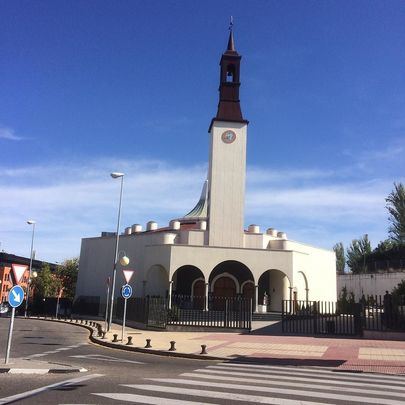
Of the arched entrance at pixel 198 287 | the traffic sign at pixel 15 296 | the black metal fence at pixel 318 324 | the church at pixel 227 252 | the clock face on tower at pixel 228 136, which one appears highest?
the clock face on tower at pixel 228 136

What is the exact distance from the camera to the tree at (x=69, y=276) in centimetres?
6134

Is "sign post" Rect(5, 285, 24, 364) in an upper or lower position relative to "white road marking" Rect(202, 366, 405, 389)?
upper

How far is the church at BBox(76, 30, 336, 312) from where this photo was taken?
37.5 m

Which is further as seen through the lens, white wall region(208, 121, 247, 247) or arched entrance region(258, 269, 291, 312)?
white wall region(208, 121, 247, 247)

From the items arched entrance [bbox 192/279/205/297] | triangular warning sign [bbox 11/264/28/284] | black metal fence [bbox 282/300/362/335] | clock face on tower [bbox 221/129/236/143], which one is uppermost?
clock face on tower [bbox 221/129/236/143]

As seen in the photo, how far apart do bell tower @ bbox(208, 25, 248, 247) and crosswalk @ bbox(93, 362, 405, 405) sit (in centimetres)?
2728

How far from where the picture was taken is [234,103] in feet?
139

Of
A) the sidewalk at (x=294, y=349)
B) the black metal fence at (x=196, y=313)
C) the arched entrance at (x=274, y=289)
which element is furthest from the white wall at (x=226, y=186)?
the sidewalk at (x=294, y=349)

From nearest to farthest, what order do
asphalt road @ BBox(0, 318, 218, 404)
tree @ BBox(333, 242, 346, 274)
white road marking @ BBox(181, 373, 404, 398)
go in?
asphalt road @ BBox(0, 318, 218, 404) < white road marking @ BBox(181, 373, 404, 398) < tree @ BBox(333, 242, 346, 274)

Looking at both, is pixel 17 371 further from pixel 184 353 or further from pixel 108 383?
pixel 184 353

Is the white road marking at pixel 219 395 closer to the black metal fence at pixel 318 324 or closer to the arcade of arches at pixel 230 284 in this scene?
the black metal fence at pixel 318 324

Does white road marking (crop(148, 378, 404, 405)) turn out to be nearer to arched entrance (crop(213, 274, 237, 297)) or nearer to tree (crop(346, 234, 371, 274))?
arched entrance (crop(213, 274, 237, 297))

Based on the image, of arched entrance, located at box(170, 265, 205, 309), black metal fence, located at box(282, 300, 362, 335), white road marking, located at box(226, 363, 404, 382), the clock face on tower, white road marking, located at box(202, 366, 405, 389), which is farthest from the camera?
the clock face on tower

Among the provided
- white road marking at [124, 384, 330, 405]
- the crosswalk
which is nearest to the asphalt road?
the crosswalk
